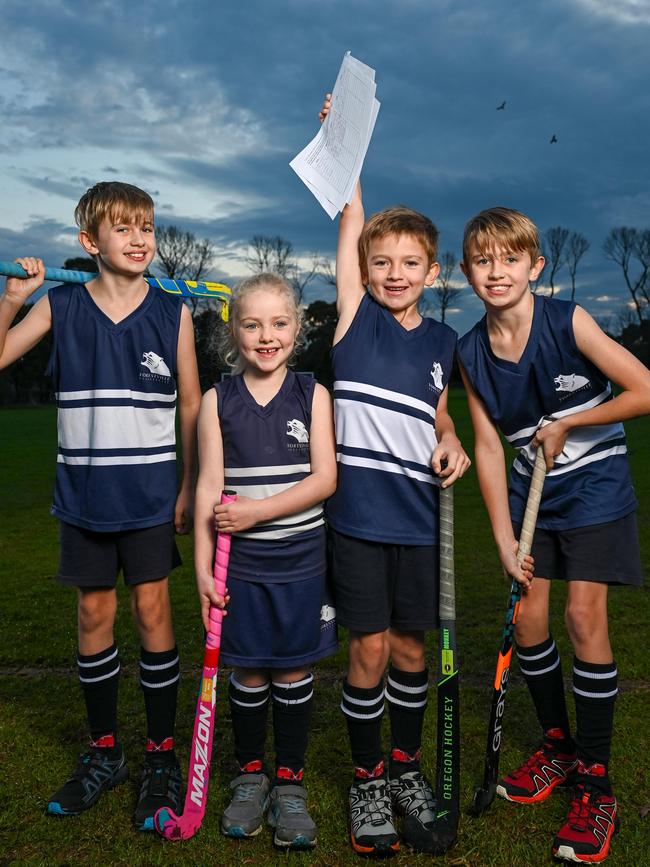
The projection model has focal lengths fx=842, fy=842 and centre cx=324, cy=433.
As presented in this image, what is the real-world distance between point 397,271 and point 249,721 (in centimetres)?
159

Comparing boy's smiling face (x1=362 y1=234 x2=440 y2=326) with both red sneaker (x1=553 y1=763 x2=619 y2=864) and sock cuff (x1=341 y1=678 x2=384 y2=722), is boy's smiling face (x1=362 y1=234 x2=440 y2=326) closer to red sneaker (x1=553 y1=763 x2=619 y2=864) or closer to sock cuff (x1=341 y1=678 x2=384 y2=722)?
sock cuff (x1=341 y1=678 x2=384 y2=722)

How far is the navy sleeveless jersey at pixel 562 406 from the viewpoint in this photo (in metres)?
2.88

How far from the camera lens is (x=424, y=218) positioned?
294cm

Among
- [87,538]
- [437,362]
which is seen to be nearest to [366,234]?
[437,362]

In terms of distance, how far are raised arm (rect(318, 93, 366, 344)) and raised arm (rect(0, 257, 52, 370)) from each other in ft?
3.34

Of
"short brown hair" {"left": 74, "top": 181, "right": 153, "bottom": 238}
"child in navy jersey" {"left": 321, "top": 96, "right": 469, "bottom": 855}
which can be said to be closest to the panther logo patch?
"child in navy jersey" {"left": 321, "top": 96, "right": 469, "bottom": 855}

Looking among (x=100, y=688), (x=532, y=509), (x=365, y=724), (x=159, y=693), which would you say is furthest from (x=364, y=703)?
(x=100, y=688)

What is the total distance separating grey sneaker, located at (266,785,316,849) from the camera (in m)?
2.61

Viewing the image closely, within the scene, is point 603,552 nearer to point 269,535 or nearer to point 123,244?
point 269,535

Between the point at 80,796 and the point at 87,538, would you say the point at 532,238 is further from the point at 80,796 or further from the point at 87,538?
the point at 80,796

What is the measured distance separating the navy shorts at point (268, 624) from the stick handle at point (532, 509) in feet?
2.39

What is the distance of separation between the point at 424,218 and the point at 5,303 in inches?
57.5

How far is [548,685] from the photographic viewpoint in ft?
10.2

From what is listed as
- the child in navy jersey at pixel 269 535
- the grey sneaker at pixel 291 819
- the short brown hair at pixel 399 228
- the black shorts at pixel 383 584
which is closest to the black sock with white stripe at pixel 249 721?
the child in navy jersey at pixel 269 535
